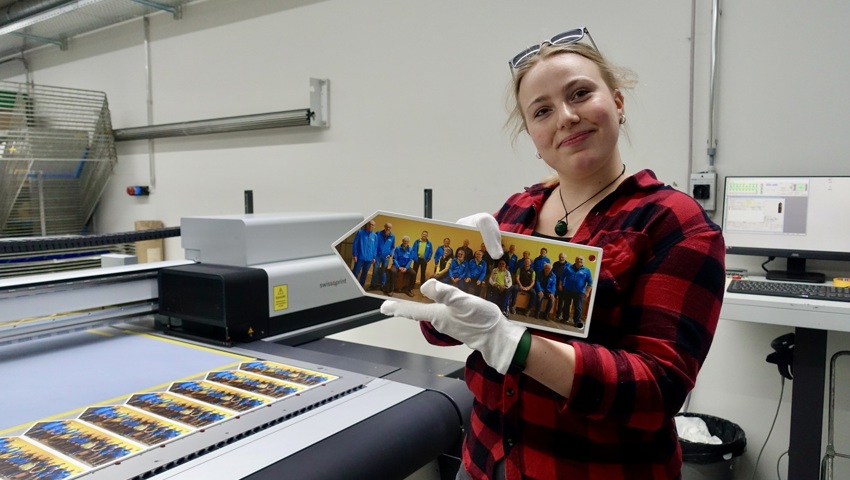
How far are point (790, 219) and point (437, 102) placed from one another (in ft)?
5.39

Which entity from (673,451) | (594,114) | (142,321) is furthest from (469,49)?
(673,451)

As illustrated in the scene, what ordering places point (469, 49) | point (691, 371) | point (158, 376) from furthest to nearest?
1. point (469, 49)
2. point (158, 376)
3. point (691, 371)

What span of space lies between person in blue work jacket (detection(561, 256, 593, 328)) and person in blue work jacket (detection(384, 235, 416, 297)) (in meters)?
0.22

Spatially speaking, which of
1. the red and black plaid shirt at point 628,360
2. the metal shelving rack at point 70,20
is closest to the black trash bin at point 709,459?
the red and black plaid shirt at point 628,360

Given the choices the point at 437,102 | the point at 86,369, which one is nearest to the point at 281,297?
the point at 86,369

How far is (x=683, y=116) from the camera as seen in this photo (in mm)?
2295

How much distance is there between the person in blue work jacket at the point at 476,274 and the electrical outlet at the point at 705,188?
1728 millimetres

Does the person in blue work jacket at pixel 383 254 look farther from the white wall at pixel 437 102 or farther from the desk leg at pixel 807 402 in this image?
the white wall at pixel 437 102

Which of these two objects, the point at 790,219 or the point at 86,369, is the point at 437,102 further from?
the point at 86,369

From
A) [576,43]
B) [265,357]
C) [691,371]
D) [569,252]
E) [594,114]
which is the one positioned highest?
[576,43]

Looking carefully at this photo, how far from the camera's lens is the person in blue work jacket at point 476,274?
2.64ft

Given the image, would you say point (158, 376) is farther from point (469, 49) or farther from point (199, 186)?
point (199, 186)

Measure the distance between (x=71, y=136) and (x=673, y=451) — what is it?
177 inches

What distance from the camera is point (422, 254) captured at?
84 cm
